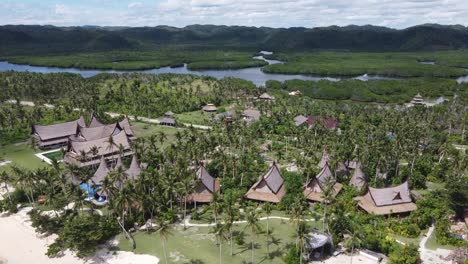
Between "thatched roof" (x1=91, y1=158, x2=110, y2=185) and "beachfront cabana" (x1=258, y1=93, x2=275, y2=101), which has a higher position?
"beachfront cabana" (x1=258, y1=93, x2=275, y2=101)

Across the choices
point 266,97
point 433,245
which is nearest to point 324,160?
point 433,245

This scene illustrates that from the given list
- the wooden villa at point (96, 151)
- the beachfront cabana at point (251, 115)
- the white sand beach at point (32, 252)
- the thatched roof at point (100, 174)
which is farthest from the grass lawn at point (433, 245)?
the beachfront cabana at point (251, 115)

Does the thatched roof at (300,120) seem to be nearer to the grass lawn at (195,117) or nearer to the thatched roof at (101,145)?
the grass lawn at (195,117)

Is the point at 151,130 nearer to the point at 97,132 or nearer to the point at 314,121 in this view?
the point at 97,132

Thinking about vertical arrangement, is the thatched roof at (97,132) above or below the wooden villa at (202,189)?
above

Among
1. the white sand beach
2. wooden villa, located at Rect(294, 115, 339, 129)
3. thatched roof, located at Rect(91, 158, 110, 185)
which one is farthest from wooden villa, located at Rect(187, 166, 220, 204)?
wooden villa, located at Rect(294, 115, 339, 129)

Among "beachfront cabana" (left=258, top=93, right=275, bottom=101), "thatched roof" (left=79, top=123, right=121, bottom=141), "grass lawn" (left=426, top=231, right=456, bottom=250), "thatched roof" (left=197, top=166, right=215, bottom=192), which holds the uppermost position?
"beachfront cabana" (left=258, top=93, right=275, bottom=101)

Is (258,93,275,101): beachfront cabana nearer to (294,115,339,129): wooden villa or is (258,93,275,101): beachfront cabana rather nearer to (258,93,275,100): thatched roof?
(258,93,275,100): thatched roof

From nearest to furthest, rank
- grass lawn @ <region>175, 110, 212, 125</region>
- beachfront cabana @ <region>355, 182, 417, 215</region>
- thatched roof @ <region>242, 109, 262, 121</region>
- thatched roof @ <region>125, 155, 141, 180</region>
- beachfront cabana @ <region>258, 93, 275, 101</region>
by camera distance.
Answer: beachfront cabana @ <region>355, 182, 417, 215</region> → thatched roof @ <region>125, 155, 141, 180</region> → thatched roof @ <region>242, 109, 262, 121</region> → grass lawn @ <region>175, 110, 212, 125</region> → beachfront cabana @ <region>258, 93, 275, 101</region>
